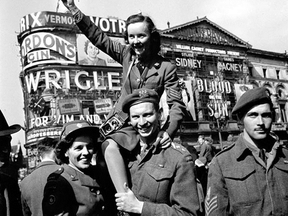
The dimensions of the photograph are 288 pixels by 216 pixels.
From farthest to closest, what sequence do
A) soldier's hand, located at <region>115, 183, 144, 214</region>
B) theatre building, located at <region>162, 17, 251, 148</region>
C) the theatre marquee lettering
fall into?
the theatre marquee lettering
theatre building, located at <region>162, 17, 251, 148</region>
soldier's hand, located at <region>115, 183, 144, 214</region>

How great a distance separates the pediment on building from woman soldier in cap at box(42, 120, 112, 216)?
38.4 meters

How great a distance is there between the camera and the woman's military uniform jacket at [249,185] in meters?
2.96

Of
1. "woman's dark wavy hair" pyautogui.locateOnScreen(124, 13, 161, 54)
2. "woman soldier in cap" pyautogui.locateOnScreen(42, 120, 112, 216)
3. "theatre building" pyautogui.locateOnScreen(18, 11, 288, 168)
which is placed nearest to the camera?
"woman soldier in cap" pyautogui.locateOnScreen(42, 120, 112, 216)

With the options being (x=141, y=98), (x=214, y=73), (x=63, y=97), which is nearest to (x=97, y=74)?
(x=63, y=97)

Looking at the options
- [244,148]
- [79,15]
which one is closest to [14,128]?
[79,15]

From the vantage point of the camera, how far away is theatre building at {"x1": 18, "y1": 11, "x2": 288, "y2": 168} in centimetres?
3397

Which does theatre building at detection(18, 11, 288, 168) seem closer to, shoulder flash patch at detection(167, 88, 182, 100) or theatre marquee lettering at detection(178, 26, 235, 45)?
theatre marquee lettering at detection(178, 26, 235, 45)

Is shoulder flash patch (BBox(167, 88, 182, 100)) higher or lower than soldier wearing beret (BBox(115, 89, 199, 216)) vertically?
higher

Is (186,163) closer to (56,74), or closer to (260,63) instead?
(56,74)

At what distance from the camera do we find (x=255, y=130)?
3.10 meters

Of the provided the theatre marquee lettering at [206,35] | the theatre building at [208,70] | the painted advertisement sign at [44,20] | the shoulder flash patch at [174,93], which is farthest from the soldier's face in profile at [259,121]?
the theatre marquee lettering at [206,35]

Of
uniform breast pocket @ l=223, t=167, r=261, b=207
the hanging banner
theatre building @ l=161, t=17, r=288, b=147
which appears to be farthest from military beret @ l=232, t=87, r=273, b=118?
the hanging banner

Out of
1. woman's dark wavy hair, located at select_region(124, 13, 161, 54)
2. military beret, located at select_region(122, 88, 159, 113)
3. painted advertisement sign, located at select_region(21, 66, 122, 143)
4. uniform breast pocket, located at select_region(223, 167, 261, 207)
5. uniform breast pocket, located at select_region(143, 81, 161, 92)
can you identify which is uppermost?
painted advertisement sign, located at select_region(21, 66, 122, 143)

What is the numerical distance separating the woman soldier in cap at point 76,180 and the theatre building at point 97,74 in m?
26.6
